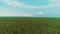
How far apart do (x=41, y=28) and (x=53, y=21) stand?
0.69 feet

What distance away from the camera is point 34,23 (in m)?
1.80

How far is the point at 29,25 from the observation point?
1.79 meters

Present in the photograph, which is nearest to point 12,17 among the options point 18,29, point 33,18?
point 18,29

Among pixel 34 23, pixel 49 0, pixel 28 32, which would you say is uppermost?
pixel 49 0

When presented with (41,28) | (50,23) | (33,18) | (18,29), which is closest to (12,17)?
(18,29)

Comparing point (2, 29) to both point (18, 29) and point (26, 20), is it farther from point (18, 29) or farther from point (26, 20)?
point (26, 20)

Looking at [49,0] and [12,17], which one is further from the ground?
[49,0]

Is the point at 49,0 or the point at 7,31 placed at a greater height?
the point at 49,0

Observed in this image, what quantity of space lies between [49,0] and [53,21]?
314 mm

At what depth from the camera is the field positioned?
1.74m

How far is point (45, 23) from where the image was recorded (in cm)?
180

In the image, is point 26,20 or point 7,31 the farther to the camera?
point 26,20

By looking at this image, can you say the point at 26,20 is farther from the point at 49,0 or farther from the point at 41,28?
the point at 49,0

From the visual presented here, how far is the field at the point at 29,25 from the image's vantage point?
1.74 m
